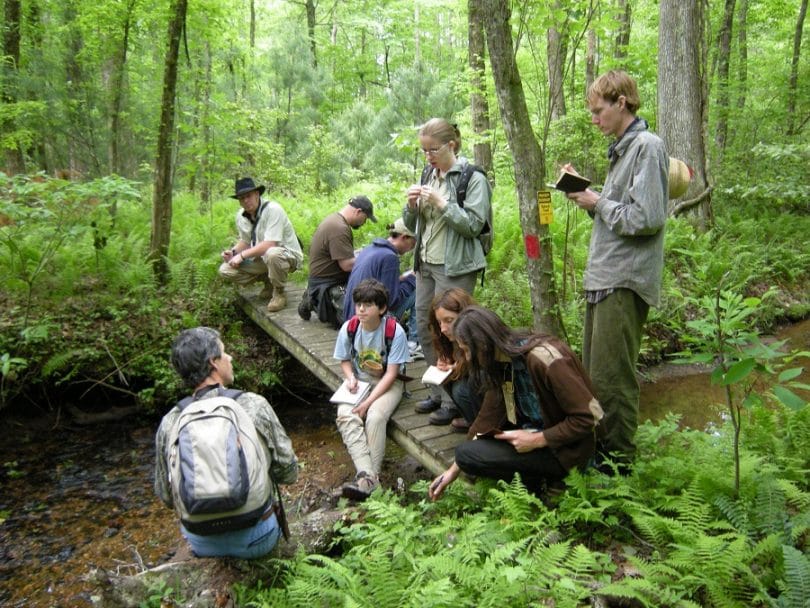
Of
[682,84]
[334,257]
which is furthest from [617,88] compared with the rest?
[682,84]

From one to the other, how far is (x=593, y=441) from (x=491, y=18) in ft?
9.09

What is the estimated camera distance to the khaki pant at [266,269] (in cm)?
675

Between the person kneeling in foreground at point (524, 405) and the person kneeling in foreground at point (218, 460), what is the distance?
1157mm

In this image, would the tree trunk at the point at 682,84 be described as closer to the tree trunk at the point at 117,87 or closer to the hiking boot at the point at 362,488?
the hiking boot at the point at 362,488

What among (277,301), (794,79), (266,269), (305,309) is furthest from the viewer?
(794,79)

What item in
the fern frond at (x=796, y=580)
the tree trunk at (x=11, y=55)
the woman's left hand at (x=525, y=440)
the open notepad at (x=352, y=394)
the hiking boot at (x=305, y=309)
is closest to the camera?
the fern frond at (x=796, y=580)

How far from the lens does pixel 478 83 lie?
9.70m

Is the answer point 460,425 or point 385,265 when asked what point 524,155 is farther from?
point 460,425

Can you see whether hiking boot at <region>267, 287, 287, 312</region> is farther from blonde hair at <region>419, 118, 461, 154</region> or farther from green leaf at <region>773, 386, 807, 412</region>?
green leaf at <region>773, 386, 807, 412</region>

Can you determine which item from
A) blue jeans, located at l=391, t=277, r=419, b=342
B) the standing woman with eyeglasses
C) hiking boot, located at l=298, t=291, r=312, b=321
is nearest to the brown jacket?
the standing woman with eyeglasses

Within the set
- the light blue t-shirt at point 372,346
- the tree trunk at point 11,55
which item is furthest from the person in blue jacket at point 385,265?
the tree trunk at point 11,55

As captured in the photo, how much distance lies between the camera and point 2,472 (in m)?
5.46

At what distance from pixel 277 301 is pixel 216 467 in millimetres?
4580

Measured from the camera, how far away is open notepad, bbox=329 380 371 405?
452cm
